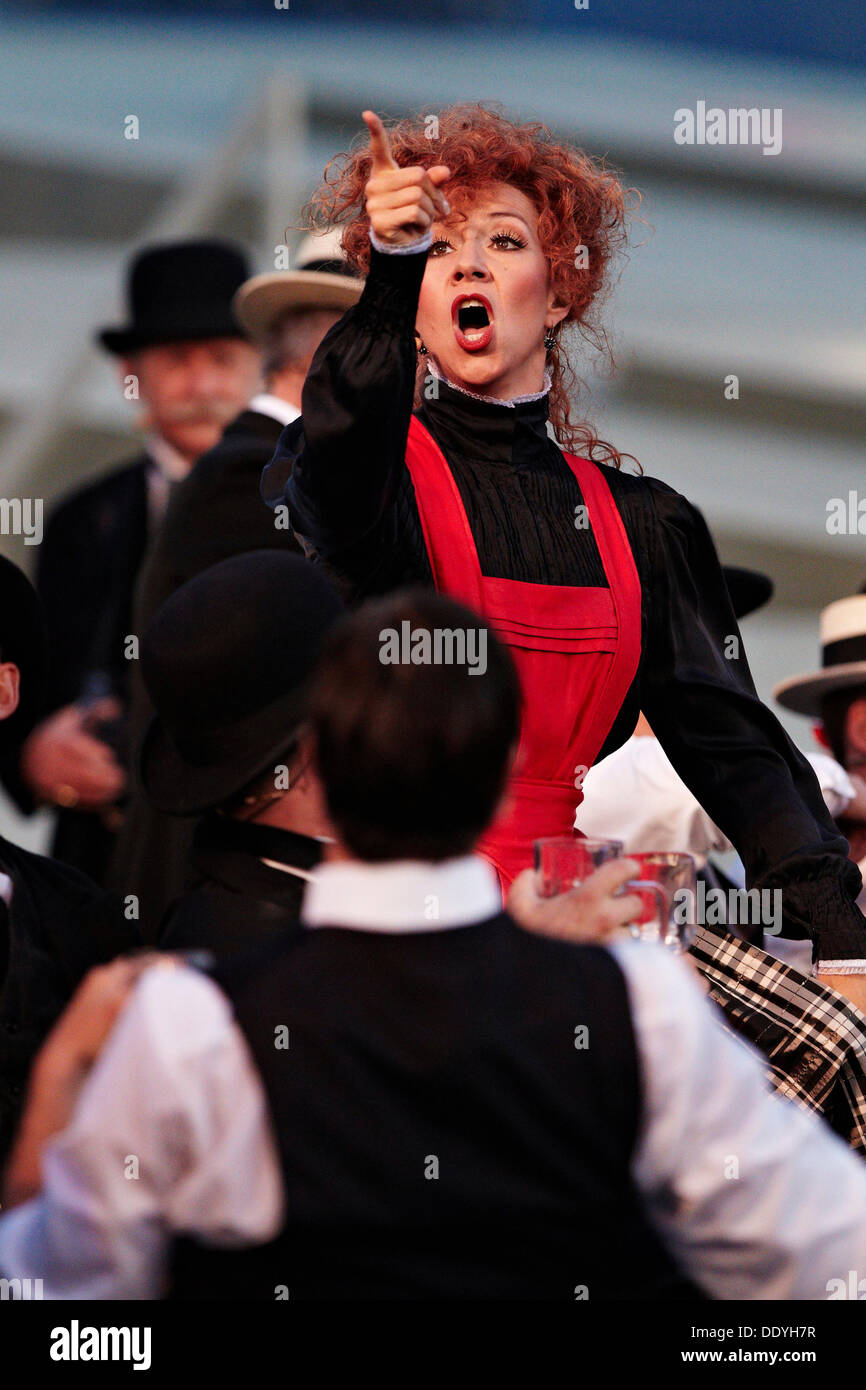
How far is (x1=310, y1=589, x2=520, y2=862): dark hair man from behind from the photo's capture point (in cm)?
173

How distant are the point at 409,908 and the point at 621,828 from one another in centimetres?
215

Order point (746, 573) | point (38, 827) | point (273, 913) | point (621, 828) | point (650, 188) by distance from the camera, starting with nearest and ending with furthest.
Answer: point (273, 913), point (621, 828), point (746, 573), point (38, 827), point (650, 188)

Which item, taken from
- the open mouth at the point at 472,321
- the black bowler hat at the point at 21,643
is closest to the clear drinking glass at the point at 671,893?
the open mouth at the point at 472,321

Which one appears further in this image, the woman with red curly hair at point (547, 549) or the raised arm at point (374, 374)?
the woman with red curly hair at point (547, 549)

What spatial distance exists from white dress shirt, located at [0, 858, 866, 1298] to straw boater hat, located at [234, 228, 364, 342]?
2870 mm

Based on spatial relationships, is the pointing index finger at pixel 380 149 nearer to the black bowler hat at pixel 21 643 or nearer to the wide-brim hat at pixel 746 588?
the black bowler hat at pixel 21 643

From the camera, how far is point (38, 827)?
9391 millimetres

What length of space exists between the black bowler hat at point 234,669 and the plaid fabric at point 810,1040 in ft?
2.60

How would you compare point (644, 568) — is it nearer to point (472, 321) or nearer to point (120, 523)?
point (472, 321)

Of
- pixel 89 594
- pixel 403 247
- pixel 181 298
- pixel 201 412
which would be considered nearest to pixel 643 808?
pixel 403 247

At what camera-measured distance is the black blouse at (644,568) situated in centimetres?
254
